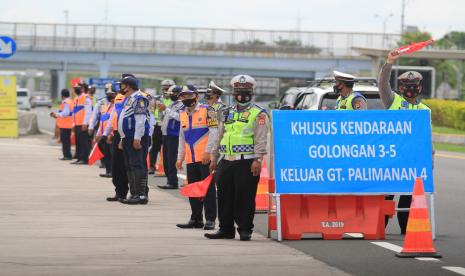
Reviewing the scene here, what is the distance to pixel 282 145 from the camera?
1332 cm

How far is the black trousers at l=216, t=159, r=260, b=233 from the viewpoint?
13.1 m

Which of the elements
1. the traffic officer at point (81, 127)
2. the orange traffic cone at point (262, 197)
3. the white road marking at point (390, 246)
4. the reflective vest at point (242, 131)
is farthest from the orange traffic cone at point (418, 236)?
→ the traffic officer at point (81, 127)

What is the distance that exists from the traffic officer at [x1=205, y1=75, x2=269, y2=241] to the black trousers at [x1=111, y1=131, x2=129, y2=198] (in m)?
5.08

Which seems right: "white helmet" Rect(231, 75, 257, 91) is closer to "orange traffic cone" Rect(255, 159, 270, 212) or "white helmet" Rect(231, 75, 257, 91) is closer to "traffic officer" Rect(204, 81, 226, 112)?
"traffic officer" Rect(204, 81, 226, 112)

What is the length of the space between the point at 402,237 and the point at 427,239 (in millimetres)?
2068

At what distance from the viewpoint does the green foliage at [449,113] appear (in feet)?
157

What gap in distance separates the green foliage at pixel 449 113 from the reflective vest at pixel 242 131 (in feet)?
113

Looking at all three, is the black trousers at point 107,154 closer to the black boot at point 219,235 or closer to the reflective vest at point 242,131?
the black boot at point 219,235

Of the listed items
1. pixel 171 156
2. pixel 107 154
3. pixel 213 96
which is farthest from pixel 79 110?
pixel 213 96

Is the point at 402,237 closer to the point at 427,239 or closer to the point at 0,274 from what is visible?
the point at 427,239

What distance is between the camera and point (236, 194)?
43.3 feet

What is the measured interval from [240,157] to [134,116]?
481 centimetres

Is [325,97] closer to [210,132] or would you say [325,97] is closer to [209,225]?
[210,132]

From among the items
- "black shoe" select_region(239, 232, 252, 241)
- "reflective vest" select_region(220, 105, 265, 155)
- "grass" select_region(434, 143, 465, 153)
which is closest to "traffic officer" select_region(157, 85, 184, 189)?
"reflective vest" select_region(220, 105, 265, 155)
